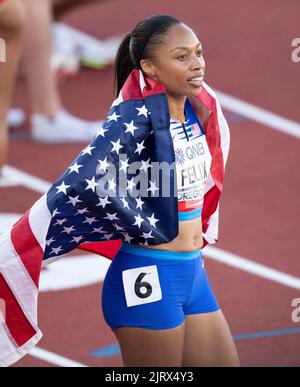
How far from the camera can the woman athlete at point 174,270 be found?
13.5 feet

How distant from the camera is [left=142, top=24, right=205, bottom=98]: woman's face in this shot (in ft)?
13.5

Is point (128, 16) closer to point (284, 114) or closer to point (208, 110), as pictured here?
point (284, 114)

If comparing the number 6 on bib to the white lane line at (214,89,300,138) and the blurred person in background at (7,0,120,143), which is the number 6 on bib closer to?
the blurred person in background at (7,0,120,143)

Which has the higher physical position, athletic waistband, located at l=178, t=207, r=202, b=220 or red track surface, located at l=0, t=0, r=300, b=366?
athletic waistband, located at l=178, t=207, r=202, b=220

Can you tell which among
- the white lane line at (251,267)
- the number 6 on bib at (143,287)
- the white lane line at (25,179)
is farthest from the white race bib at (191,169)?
the white lane line at (25,179)

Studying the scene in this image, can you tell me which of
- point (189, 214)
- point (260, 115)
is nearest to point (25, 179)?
point (260, 115)

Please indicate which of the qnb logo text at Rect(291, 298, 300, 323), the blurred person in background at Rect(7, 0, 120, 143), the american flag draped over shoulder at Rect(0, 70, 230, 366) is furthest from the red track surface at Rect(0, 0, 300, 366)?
the american flag draped over shoulder at Rect(0, 70, 230, 366)

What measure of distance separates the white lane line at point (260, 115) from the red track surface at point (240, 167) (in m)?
0.09

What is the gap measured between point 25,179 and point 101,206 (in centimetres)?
396

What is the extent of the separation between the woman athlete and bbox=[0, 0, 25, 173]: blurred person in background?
256cm

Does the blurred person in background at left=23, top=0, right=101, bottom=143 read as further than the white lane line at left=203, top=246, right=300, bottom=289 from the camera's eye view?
Yes

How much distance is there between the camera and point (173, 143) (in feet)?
13.6

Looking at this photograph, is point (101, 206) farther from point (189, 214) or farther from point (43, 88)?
point (43, 88)
